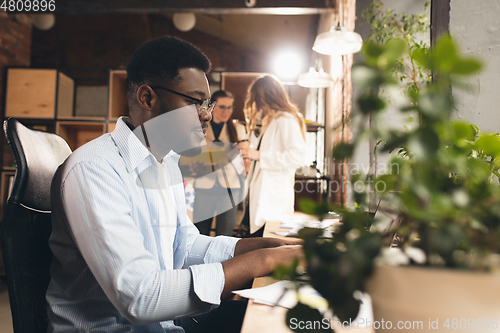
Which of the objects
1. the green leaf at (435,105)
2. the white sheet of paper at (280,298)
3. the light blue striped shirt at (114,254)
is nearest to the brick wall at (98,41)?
the light blue striped shirt at (114,254)

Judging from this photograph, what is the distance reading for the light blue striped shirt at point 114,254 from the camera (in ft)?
2.01

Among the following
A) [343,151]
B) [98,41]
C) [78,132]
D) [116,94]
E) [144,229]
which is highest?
[98,41]

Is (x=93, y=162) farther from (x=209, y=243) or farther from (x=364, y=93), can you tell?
(x=364, y=93)

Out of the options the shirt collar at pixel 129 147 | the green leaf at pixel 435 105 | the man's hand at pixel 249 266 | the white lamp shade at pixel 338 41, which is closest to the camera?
the green leaf at pixel 435 105

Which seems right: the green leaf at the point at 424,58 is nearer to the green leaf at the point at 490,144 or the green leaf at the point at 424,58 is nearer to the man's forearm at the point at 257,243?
the green leaf at the point at 490,144

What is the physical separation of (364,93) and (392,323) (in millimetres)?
222

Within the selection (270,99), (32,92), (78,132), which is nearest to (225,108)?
(270,99)

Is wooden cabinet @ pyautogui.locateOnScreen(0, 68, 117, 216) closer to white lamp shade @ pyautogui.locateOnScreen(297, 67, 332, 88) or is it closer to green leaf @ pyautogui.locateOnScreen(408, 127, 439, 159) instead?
white lamp shade @ pyautogui.locateOnScreen(297, 67, 332, 88)

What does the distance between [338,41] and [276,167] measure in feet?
3.00

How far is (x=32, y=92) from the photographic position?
3904 mm

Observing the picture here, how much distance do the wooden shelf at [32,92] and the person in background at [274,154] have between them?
2.74 metres

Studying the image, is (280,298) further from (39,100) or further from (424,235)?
(39,100)

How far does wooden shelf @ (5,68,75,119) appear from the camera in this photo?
3.89m

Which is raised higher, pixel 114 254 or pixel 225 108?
pixel 225 108
